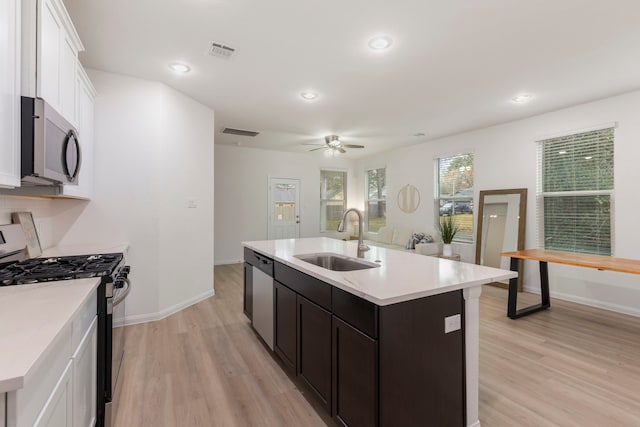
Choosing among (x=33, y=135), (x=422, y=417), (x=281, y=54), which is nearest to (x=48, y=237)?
(x=33, y=135)

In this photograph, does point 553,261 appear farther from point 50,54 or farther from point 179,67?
point 50,54

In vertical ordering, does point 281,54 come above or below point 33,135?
above

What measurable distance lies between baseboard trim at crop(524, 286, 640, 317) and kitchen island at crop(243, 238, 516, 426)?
316 centimetres

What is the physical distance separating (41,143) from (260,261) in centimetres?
173

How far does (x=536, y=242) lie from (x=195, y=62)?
5.03 m

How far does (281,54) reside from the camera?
273 centimetres

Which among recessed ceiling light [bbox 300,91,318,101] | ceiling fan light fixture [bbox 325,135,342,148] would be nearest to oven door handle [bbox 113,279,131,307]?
recessed ceiling light [bbox 300,91,318,101]

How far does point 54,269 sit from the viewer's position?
173 cm

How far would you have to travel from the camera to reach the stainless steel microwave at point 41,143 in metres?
1.45

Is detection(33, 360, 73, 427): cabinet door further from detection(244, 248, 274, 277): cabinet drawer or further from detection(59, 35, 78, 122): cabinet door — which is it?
detection(59, 35, 78, 122): cabinet door

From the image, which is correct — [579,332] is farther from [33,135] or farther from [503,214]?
[33,135]

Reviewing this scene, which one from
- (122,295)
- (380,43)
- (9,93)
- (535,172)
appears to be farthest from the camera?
(535,172)

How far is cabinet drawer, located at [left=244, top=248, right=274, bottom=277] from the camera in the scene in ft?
8.45

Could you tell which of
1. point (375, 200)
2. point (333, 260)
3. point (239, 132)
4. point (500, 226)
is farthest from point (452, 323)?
point (375, 200)
